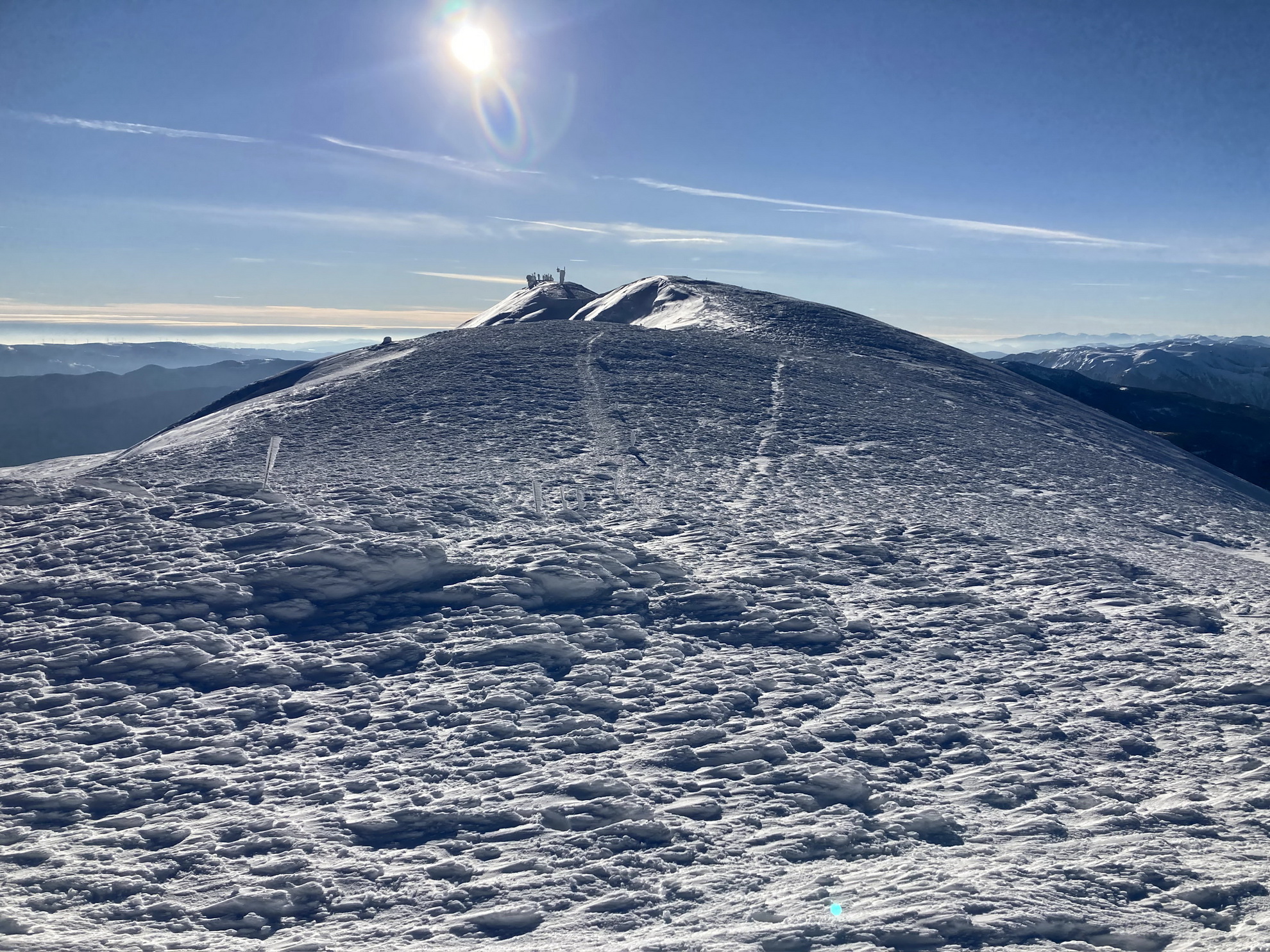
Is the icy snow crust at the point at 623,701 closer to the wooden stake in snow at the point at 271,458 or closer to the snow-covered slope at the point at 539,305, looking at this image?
the wooden stake in snow at the point at 271,458

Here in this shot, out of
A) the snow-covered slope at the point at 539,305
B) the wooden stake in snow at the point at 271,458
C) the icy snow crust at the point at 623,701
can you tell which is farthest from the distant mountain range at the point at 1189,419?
the wooden stake in snow at the point at 271,458

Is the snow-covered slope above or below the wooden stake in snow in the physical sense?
above

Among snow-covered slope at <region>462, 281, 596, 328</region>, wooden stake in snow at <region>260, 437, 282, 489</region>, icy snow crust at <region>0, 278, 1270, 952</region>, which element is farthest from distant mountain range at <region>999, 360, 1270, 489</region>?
wooden stake in snow at <region>260, 437, 282, 489</region>

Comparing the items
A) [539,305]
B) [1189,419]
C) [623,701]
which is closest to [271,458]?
[623,701]

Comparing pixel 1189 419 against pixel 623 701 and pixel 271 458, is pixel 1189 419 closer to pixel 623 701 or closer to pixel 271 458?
pixel 271 458

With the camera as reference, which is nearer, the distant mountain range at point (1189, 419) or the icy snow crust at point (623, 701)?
the icy snow crust at point (623, 701)

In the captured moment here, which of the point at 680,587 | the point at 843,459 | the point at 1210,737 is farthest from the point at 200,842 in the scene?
the point at 843,459

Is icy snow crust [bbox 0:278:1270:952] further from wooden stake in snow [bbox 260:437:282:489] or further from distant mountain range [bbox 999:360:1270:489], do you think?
distant mountain range [bbox 999:360:1270:489]
